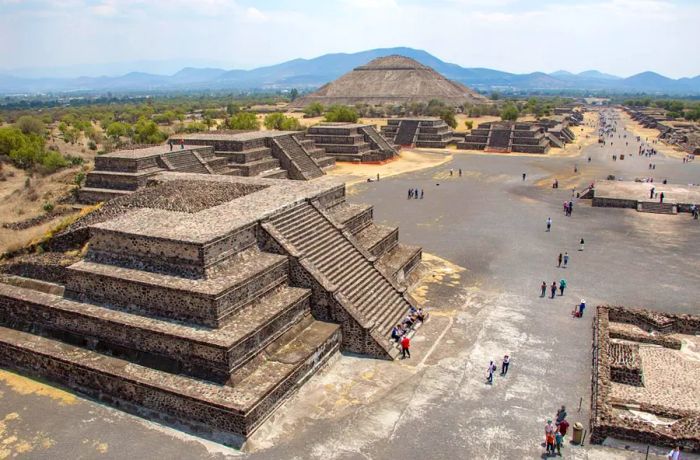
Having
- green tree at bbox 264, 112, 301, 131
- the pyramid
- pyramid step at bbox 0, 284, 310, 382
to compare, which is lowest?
pyramid step at bbox 0, 284, 310, 382

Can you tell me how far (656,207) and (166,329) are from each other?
29.3m

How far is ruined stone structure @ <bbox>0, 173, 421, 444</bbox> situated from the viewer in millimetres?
10883

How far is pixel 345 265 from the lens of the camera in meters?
15.4

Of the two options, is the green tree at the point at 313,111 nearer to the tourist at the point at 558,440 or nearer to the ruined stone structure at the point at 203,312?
the ruined stone structure at the point at 203,312

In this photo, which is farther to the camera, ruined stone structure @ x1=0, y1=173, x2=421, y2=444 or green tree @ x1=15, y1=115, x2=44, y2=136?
green tree @ x1=15, y1=115, x2=44, y2=136

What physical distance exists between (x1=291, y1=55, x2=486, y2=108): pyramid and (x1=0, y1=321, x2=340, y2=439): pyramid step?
107 meters

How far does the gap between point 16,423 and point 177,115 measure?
74190 millimetres

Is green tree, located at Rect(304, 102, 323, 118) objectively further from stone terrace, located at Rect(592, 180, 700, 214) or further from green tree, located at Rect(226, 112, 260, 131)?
stone terrace, located at Rect(592, 180, 700, 214)

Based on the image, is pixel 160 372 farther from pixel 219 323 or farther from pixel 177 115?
pixel 177 115

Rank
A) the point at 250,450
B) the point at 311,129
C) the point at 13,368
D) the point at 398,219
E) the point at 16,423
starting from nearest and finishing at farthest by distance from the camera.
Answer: the point at 250,450, the point at 16,423, the point at 13,368, the point at 398,219, the point at 311,129

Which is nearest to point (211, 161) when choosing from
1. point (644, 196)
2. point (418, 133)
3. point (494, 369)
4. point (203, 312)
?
point (203, 312)

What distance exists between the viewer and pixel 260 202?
52.3 ft

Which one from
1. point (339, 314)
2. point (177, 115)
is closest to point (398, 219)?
point (339, 314)

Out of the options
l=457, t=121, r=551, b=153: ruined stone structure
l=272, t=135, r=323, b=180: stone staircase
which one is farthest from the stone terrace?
l=457, t=121, r=551, b=153: ruined stone structure
